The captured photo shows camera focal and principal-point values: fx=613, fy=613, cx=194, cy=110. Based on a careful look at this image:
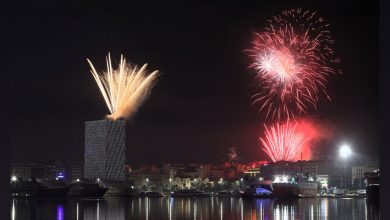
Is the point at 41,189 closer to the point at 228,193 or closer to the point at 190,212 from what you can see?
the point at 228,193

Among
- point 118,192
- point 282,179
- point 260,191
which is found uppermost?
point 282,179

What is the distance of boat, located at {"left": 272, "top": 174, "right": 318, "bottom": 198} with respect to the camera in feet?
264

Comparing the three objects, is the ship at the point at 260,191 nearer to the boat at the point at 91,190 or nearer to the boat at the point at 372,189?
the boat at the point at 91,190

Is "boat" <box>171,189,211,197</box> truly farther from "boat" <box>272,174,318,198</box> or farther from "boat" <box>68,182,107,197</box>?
"boat" <box>272,174,318,198</box>

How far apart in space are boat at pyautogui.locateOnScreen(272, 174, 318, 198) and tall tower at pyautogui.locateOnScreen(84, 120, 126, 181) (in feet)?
89.8

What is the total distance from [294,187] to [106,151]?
115ft

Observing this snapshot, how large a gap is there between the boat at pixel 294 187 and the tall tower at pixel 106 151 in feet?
89.8

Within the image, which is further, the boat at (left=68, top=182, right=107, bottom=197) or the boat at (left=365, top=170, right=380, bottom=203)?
the boat at (left=68, top=182, right=107, bottom=197)

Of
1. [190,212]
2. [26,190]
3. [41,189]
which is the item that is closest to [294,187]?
[41,189]

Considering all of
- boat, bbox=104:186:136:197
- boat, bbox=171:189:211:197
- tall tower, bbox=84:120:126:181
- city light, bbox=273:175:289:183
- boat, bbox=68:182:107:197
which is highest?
tall tower, bbox=84:120:126:181

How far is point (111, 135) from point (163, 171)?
41.7m

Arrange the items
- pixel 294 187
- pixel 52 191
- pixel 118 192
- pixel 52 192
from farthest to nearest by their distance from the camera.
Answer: pixel 118 192 < pixel 52 191 < pixel 52 192 < pixel 294 187

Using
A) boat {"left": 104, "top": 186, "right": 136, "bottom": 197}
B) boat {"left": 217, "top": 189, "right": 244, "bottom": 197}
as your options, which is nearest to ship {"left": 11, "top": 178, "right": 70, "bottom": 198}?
boat {"left": 104, "top": 186, "right": 136, "bottom": 197}

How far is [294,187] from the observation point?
81.1 m
